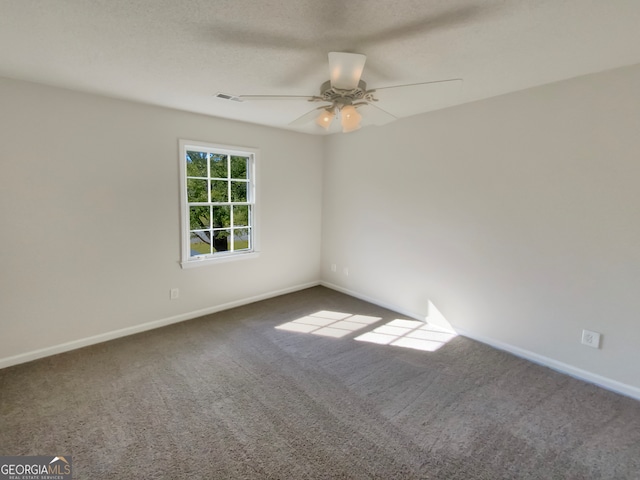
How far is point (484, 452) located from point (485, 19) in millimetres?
2440

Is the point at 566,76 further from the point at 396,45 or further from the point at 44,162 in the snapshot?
the point at 44,162

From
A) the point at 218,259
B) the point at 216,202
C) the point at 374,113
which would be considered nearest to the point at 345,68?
the point at 374,113

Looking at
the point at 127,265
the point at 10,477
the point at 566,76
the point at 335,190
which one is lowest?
the point at 10,477

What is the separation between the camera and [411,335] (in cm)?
333

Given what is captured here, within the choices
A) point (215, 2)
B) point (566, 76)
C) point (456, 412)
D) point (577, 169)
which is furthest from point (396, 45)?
point (456, 412)

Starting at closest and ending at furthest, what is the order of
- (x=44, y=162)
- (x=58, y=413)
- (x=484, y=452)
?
(x=484, y=452) < (x=58, y=413) < (x=44, y=162)

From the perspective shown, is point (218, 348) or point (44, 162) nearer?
point (44, 162)

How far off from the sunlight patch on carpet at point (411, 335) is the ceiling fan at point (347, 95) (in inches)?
83.4

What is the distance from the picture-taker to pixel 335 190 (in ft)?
15.2

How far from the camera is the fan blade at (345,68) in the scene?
5.43 ft

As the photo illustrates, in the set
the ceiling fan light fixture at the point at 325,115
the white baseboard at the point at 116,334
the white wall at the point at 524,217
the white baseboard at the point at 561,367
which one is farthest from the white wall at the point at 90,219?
the white baseboard at the point at 561,367

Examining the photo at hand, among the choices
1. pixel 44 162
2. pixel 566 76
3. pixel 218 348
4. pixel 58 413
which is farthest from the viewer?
pixel 218 348

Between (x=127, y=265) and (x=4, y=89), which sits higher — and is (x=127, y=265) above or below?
below

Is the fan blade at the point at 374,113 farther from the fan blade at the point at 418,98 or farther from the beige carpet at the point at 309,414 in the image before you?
the beige carpet at the point at 309,414
